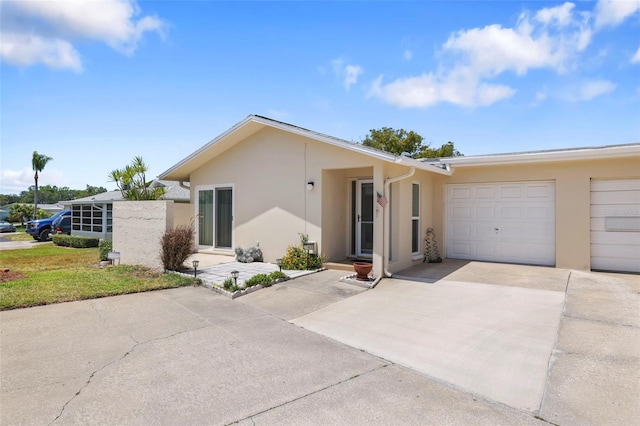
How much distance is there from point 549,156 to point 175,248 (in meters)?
10.7

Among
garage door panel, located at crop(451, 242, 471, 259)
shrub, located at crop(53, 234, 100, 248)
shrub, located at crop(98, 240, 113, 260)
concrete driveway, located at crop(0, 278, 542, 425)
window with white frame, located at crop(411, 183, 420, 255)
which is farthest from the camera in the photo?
shrub, located at crop(53, 234, 100, 248)

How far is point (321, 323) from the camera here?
5.77m

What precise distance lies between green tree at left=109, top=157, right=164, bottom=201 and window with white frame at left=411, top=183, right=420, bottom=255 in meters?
8.63

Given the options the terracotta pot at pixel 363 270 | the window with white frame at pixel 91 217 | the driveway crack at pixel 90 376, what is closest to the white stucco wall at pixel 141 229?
the driveway crack at pixel 90 376

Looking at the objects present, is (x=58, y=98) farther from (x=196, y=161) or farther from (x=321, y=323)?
(x=321, y=323)

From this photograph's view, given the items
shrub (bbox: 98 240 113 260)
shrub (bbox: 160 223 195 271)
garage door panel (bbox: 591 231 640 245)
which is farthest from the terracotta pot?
shrub (bbox: 98 240 113 260)

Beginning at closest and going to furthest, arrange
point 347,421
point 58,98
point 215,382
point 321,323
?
point 347,421
point 215,382
point 321,323
point 58,98

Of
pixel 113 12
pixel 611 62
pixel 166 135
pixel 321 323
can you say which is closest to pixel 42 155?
pixel 166 135

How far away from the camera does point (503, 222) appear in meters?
11.1

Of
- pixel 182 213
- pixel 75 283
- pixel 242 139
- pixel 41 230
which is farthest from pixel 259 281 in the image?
pixel 41 230

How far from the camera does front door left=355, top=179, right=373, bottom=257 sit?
10766 millimetres

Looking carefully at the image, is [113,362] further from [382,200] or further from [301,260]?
[382,200]

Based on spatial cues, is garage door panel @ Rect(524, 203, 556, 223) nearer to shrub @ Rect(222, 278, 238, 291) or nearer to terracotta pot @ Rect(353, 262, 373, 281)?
terracotta pot @ Rect(353, 262, 373, 281)

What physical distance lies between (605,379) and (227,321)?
16.9 ft
